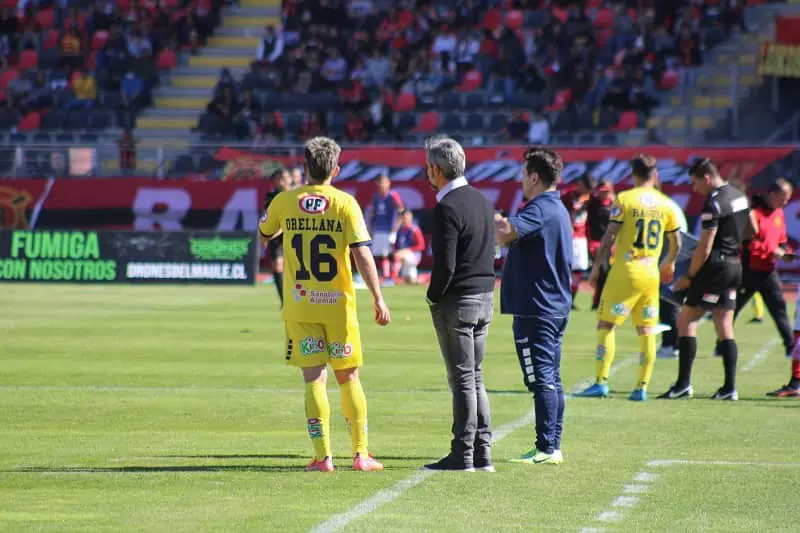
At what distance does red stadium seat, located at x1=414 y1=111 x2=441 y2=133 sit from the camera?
36.8m

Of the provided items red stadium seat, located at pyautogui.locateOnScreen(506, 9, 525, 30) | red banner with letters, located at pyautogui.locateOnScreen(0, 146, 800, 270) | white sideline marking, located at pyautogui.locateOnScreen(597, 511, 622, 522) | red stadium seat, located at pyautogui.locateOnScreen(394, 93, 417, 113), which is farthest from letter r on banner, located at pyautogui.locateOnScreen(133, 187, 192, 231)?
white sideline marking, located at pyautogui.locateOnScreen(597, 511, 622, 522)

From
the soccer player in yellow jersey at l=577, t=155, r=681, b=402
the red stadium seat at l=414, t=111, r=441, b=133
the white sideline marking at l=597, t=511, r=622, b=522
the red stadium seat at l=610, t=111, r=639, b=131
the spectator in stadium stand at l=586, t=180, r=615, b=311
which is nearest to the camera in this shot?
the white sideline marking at l=597, t=511, r=622, b=522

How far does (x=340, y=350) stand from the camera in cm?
939

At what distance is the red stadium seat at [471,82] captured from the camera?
3828 centimetres

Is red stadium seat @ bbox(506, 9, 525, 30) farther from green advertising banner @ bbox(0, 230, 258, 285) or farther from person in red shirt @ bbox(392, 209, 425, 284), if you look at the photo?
green advertising banner @ bbox(0, 230, 258, 285)

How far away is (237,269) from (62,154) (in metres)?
6.62

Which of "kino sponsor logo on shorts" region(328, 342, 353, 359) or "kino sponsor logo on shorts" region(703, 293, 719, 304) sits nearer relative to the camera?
"kino sponsor logo on shorts" region(328, 342, 353, 359)

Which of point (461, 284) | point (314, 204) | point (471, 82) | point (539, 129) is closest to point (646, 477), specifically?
point (461, 284)

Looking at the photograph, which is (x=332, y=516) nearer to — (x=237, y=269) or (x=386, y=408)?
(x=386, y=408)

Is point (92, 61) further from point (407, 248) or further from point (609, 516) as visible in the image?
point (609, 516)

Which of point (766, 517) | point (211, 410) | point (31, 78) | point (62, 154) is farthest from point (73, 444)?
point (31, 78)

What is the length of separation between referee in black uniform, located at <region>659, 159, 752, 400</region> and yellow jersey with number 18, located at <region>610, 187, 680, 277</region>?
32 cm

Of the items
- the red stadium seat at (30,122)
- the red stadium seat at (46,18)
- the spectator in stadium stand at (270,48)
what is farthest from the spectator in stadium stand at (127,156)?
the red stadium seat at (46,18)

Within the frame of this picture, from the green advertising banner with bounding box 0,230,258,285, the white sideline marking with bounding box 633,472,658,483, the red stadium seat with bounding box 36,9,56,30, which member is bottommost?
the green advertising banner with bounding box 0,230,258,285
